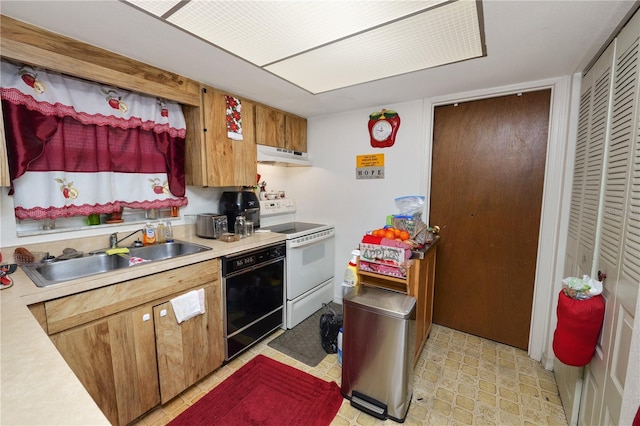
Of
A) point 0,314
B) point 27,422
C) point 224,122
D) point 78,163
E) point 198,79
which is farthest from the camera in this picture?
point 224,122

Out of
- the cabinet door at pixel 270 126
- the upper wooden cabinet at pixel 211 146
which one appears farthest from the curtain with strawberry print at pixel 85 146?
the cabinet door at pixel 270 126

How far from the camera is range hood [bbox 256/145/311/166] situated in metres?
2.54

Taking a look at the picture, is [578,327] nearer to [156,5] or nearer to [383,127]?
[383,127]

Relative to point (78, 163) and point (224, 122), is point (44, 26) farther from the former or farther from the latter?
point (224, 122)

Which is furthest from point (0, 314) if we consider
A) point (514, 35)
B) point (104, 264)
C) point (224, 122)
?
point (514, 35)

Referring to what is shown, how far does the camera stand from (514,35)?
1.39m

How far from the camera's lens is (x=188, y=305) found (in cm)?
168

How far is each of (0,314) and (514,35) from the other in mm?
2562

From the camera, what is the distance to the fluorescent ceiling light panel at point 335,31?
46.3 inches

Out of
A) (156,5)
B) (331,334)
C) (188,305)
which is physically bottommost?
(331,334)

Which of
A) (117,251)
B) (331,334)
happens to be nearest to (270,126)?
(117,251)

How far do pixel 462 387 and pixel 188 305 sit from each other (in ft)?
6.27

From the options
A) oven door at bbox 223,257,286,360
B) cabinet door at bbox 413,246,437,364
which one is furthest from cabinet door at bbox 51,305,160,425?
cabinet door at bbox 413,246,437,364

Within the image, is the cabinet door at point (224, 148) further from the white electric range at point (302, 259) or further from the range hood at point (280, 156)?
the white electric range at point (302, 259)
